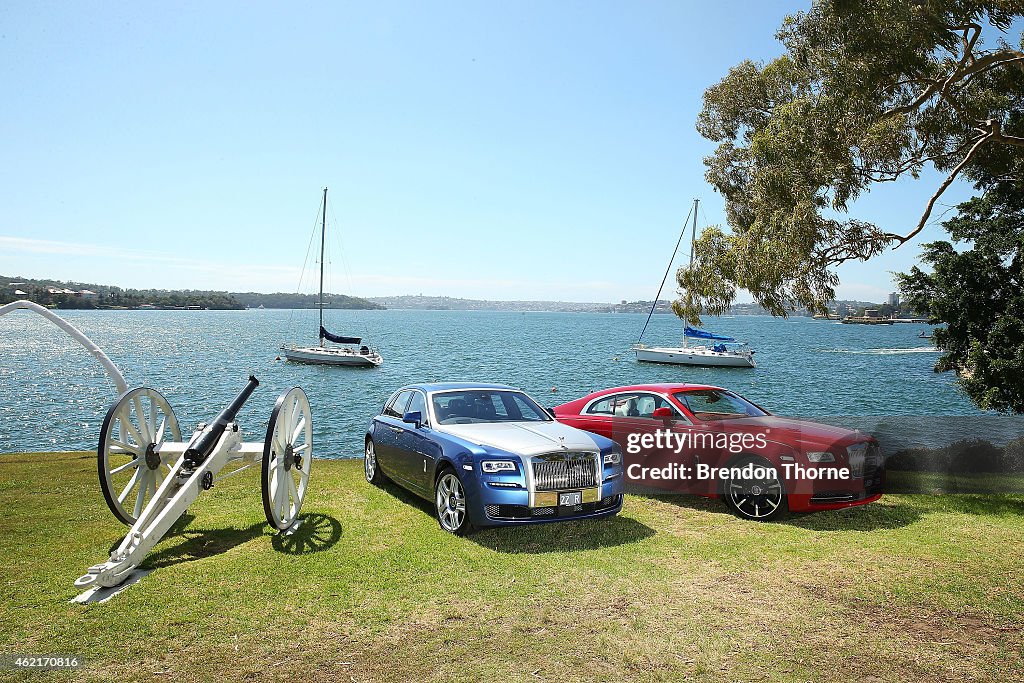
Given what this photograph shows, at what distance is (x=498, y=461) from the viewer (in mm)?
8008

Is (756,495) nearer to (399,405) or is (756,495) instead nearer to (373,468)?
(399,405)

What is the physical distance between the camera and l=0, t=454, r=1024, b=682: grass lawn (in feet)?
16.5

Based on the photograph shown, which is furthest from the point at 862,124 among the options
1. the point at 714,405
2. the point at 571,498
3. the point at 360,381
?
the point at 360,381

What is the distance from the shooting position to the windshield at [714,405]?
10.0 metres

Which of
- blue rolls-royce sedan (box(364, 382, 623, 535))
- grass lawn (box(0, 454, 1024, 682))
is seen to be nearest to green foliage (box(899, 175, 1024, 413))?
grass lawn (box(0, 454, 1024, 682))

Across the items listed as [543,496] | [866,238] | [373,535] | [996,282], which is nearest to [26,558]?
[373,535]

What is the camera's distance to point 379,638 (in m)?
5.45

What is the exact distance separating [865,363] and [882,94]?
242 feet

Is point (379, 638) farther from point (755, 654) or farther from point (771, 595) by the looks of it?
point (771, 595)

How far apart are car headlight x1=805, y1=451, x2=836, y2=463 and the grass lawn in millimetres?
884

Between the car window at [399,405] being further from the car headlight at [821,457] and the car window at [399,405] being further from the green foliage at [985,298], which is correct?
the green foliage at [985,298]

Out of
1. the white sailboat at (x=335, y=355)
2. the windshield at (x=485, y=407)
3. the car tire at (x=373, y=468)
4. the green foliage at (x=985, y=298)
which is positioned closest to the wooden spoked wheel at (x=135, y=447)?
the car tire at (x=373, y=468)

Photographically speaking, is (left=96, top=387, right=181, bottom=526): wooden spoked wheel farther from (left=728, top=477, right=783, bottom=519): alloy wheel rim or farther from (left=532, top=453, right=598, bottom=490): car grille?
(left=728, top=477, right=783, bottom=519): alloy wheel rim

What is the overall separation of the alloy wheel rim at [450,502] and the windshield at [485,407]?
3.62 feet
